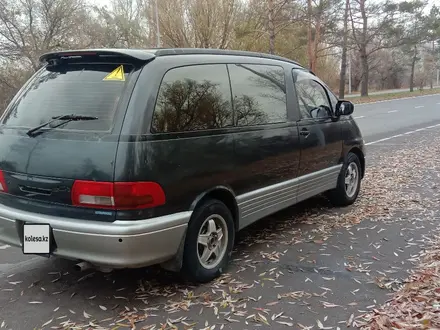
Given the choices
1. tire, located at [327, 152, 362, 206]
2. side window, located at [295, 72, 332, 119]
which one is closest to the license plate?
side window, located at [295, 72, 332, 119]

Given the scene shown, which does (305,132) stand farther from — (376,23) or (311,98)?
(376,23)

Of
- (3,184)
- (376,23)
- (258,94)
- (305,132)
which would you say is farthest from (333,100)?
(376,23)

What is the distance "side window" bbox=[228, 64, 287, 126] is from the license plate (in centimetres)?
181

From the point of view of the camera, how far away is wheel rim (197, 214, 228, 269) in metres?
3.84

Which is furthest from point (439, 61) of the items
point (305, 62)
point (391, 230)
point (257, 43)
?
point (391, 230)

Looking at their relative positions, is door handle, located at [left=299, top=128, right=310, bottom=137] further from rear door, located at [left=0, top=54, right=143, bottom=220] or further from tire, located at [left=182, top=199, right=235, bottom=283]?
rear door, located at [left=0, top=54, right=143, bottom=220]

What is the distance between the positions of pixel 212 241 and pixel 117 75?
157 cm

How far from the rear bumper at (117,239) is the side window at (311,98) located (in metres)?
2.32

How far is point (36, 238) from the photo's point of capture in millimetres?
3396

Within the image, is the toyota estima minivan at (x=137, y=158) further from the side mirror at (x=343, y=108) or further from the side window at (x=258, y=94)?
the side mirror at (x=343, y=108)

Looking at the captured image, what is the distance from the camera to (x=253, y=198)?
432cm

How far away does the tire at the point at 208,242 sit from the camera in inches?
144

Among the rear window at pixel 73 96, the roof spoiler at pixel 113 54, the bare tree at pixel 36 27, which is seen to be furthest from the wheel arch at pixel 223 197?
the bare tree at pixel 36 27

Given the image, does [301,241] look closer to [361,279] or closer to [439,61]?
[361,279]
